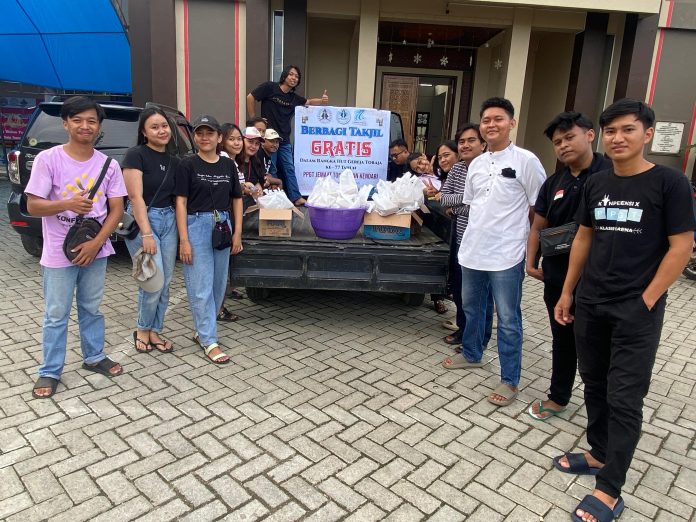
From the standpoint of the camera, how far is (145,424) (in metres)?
3.04

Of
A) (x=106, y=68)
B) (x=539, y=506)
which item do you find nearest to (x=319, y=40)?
(x=106, y=68)

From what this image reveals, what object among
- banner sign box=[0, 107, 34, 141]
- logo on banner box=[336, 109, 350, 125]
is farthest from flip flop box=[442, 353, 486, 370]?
banner sign box=[0, 107, 34, 141]

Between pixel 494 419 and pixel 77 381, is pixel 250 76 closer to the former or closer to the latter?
pixel 77 381

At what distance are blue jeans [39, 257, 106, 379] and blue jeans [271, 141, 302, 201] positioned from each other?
2589 mm

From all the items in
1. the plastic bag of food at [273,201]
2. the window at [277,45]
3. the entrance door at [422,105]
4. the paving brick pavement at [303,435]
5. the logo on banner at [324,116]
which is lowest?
the paving brick pavement at [303,435]

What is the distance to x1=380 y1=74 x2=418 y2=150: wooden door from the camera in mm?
11852

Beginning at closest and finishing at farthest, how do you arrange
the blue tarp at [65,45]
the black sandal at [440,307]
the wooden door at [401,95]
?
the black sandal at [440,307] → the blue tarp at [65,45] → the wooden door at [401,95]

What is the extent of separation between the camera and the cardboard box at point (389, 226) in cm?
437

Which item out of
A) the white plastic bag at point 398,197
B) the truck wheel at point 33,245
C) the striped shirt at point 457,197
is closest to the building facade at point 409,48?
the truck wheel at point 33,245

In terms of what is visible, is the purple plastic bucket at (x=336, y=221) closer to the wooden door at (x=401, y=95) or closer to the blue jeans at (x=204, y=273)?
the blue jeans at (x=204, y=273)

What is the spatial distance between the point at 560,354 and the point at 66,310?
3162mm

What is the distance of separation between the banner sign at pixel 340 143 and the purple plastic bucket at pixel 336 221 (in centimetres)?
146

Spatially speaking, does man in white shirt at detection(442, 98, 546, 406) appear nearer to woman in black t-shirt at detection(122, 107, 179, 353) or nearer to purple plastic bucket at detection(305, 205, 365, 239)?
purple plastic bucket at detection(305, 205, 365, 239)

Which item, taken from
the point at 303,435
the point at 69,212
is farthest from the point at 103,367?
the point at 303,435
